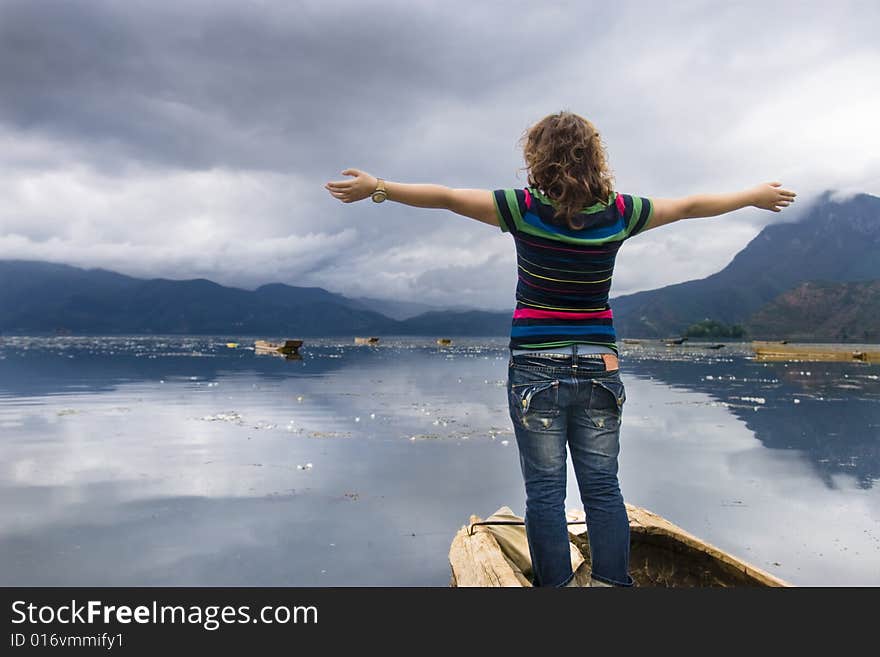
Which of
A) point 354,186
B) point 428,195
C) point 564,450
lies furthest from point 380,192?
point 564,450

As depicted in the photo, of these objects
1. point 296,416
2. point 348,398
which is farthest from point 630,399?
point 296,416

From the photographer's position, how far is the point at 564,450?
11.2ft

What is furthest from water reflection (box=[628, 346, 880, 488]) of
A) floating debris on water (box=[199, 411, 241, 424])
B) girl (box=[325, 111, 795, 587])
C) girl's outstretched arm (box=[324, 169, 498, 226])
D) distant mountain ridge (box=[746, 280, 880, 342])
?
distant mountain ridge (box=[746, 280, 880, 342])

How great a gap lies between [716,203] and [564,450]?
1.72m

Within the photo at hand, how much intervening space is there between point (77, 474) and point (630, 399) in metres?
15.0

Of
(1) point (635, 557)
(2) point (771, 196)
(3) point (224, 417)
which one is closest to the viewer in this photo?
(2) point (771, 196)

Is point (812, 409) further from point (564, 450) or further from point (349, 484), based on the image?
point (564, 450)

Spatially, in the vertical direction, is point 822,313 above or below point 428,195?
above

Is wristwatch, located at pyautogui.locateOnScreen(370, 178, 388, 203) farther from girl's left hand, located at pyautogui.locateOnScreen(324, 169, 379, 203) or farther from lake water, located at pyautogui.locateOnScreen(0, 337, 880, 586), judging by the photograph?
lake water, located at pyautogui.locateOnScreen(0, 337, 880, 586)

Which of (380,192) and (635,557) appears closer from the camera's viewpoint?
(380,192)

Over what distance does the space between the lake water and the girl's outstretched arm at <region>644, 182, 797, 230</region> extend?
3830 millimetres

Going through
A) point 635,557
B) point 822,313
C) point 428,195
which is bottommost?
point 635,557

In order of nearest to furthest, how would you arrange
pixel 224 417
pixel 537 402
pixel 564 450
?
pixel 537 402 < pixel 564 450 < pixel 224 417

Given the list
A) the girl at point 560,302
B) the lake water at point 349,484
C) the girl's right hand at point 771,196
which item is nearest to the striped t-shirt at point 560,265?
the girl at point 560,302
